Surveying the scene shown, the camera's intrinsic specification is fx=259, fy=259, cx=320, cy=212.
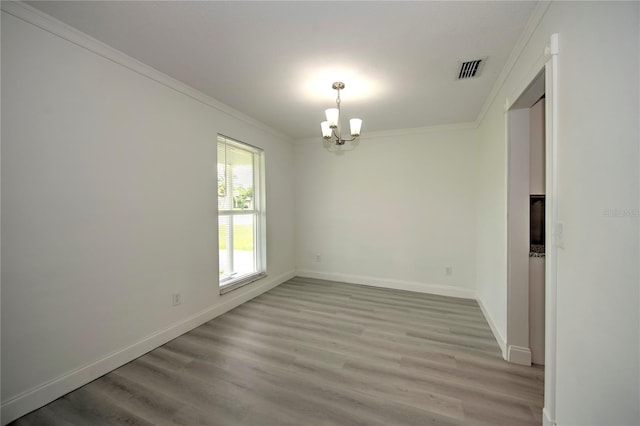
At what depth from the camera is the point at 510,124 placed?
2.20 meters

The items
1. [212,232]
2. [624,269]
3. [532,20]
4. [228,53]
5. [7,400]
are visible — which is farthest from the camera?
[212,232]

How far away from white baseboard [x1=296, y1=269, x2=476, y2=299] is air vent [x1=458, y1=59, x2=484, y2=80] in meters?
2.91

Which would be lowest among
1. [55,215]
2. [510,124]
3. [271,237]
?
[271,237]

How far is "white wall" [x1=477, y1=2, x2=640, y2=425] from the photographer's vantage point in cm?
94

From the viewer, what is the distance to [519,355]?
221cm

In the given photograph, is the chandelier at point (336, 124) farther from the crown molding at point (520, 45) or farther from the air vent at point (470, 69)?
the crown molding at point (520, 45)

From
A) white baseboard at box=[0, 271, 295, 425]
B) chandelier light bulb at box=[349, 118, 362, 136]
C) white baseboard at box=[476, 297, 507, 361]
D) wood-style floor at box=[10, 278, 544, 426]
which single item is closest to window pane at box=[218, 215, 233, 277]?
white baseboard at box=[0, 271, 295, 425]

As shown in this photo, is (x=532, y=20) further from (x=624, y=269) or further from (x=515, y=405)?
(x=515, y=405)

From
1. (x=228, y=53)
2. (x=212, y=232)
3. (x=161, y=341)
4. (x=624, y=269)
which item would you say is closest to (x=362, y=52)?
(x=228, y=53)

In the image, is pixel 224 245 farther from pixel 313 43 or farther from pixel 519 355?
pixel 519 355

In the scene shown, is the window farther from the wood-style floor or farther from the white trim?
the white trim

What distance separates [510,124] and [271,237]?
11.2 feet

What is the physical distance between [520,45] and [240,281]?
12.4 ft

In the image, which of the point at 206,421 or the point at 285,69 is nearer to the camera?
the point at 206,421
